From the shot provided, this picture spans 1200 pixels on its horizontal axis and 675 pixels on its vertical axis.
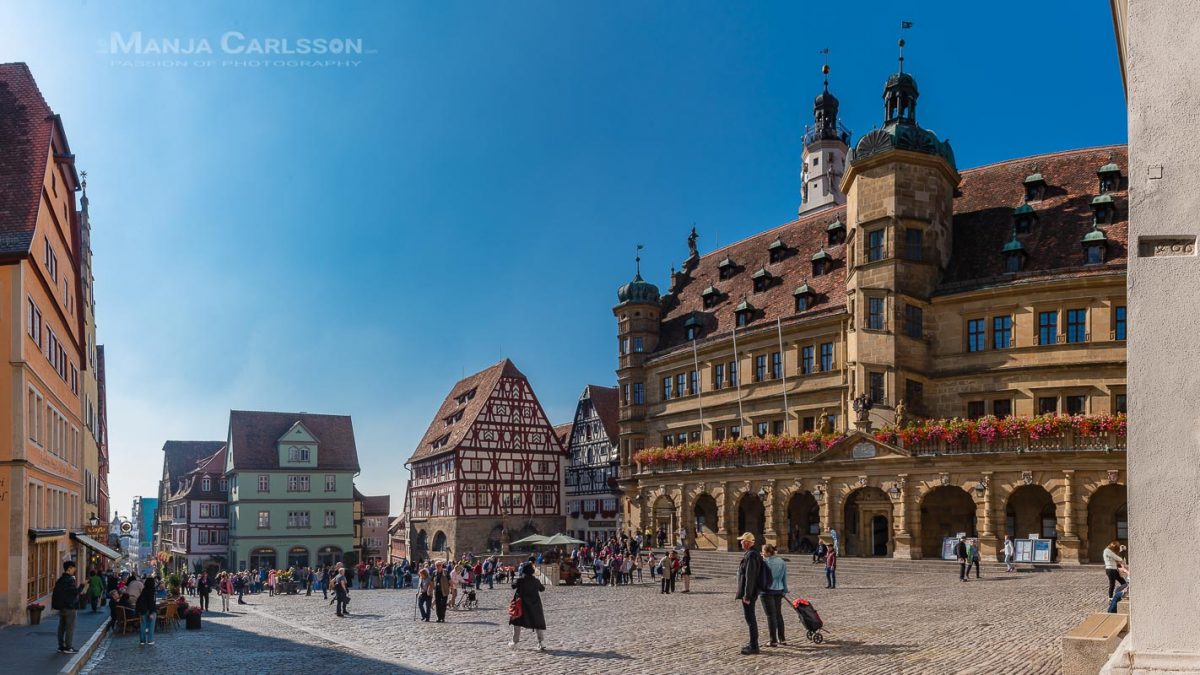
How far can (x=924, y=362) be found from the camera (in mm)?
42062

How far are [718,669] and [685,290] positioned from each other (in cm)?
4543

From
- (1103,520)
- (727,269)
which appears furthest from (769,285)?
(1103,520)

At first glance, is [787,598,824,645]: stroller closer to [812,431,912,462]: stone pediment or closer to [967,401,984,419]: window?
[812,431,912,462]: stone pediment

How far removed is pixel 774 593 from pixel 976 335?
2866 cm

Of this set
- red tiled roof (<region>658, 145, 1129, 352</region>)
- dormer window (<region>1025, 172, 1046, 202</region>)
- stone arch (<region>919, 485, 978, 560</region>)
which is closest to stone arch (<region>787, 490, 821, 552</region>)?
stone arch (<region>919, 485, 978, 560</region>)

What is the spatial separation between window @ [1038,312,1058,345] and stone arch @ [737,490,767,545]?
14.8 meters

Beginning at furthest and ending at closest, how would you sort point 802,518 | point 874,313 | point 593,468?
point 593,468
point 802,518
point 874,313

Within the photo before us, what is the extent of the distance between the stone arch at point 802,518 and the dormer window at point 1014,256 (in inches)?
502

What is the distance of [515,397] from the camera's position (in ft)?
253

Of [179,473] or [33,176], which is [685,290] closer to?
[33,176]

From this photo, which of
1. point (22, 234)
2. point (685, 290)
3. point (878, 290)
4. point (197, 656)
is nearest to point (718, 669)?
point (197, 656)

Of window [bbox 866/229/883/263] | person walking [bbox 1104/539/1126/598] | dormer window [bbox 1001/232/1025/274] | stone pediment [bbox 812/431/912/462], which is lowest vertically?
person walking [bbox 1104/539/1126/598]

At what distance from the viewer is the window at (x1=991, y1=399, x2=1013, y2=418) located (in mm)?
40159

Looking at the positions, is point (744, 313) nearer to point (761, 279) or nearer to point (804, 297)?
point (761, 279)
